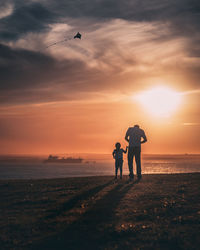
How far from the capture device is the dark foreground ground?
7562 mm

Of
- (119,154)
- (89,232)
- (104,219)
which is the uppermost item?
(119,154)

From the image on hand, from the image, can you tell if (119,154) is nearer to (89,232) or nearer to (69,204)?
(69,204)

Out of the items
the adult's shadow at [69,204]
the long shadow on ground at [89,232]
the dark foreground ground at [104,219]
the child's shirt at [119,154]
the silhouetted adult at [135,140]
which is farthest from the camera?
the child's shirt at [119,154]

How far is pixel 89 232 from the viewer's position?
323 inches

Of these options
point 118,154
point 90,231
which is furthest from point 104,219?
point 118,154

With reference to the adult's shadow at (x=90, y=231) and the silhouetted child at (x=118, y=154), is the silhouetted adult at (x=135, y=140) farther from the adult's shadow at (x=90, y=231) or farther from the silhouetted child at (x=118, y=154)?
the adult's shadow at (x=90, y=231)

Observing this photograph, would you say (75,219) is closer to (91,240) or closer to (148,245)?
(91,240)

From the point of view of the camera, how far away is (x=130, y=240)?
7645 millimetres

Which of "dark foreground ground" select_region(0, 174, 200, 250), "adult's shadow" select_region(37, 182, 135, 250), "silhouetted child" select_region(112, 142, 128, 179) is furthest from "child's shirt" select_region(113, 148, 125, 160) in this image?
"adult's shadow" select_region(37, 182, 135, 250)

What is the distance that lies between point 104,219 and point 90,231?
114 centimetres

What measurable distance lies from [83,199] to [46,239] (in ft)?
15.6

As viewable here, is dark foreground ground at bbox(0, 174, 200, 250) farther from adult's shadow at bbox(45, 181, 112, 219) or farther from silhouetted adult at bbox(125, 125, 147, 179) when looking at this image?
silhouetted adult at bbox(125, 125, 147, 179)

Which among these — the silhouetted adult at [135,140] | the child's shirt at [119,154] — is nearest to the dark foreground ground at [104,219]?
the silhouetted adult at [135,140]

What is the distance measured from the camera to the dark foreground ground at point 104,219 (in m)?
7.56
